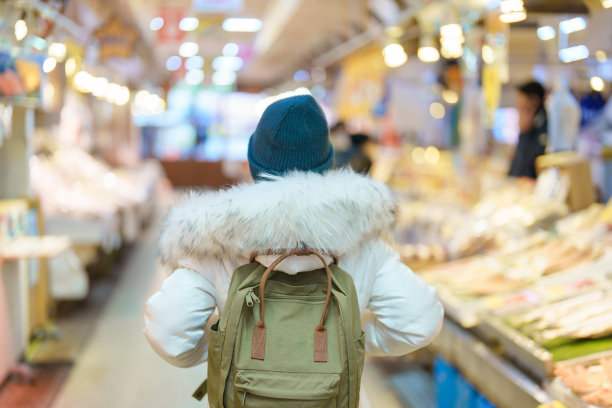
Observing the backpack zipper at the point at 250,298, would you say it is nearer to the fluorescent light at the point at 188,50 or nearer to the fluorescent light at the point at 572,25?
the fluorescent light at the point at 572,25

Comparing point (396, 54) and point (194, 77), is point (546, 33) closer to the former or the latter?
point (396, 54)

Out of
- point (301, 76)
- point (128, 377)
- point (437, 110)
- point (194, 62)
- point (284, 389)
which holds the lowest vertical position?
point (128, 377)

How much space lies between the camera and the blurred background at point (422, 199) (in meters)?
3.02

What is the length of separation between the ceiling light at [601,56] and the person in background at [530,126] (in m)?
1.27

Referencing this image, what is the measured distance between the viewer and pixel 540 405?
2.36m

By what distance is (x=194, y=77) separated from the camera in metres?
20.0

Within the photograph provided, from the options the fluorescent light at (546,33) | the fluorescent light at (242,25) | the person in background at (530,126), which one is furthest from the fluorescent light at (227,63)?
the fluorescent light at (546,33)

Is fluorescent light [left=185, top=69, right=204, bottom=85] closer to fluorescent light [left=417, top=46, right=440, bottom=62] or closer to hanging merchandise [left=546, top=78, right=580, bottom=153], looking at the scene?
fluorescent light [left=417, top=46, right=440, bottom=62]

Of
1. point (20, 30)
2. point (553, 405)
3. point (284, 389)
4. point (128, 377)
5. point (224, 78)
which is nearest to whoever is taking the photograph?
point (284, 389)

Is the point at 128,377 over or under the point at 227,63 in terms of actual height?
under

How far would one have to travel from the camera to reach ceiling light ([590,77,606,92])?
374cm

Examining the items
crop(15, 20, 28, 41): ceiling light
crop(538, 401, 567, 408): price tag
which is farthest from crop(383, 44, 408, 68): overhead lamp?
crop(538, 401, 567, 408): price tag

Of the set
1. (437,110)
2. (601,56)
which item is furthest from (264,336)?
(437,110)

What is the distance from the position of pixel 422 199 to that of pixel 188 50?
903cm
